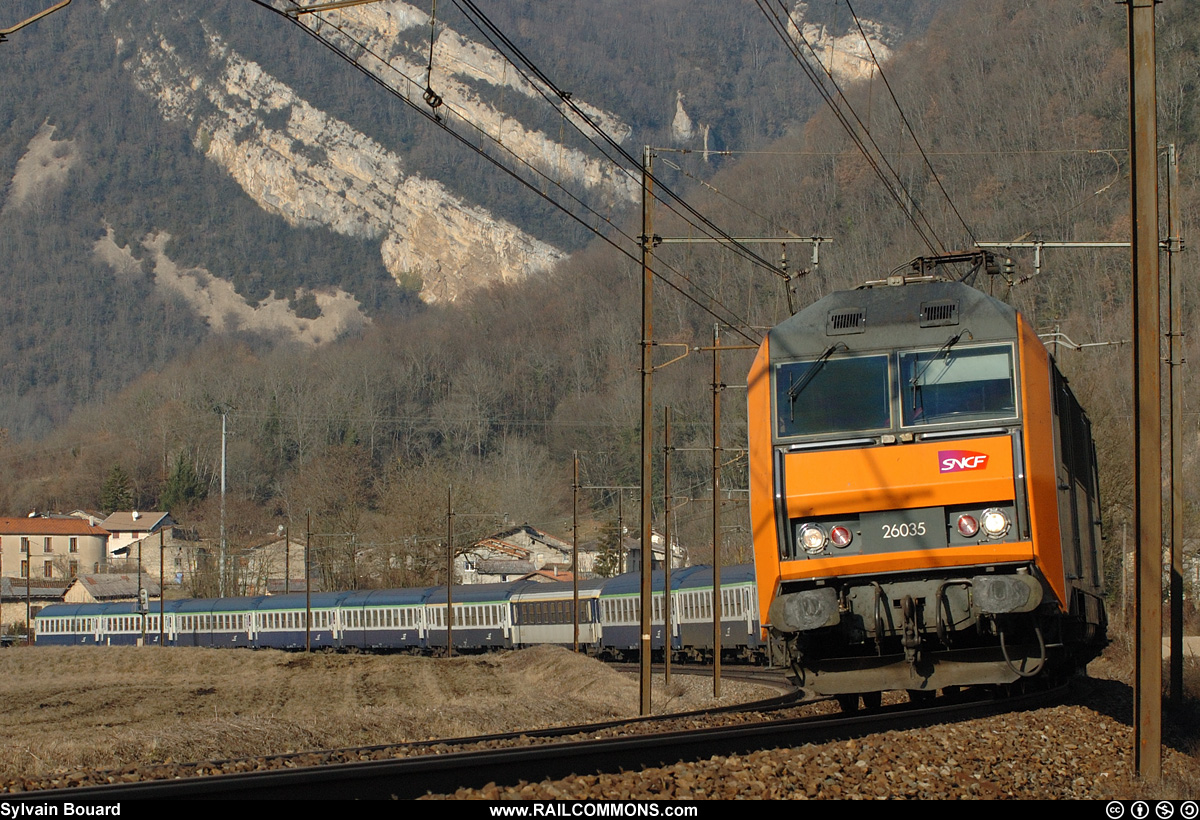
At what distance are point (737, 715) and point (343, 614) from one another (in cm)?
4655

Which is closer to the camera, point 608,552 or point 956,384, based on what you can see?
point 956,384

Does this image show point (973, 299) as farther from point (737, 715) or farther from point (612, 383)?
point (612, 383)

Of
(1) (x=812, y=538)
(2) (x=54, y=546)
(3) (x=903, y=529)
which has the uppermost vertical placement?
(3) (x=903, y=529)

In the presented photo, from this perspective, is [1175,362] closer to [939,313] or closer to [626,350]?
[939,313]

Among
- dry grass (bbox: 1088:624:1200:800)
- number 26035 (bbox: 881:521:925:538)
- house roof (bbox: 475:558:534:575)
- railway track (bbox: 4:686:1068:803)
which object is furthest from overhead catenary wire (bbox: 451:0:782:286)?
house roof (bbox: 475:558:534:575)

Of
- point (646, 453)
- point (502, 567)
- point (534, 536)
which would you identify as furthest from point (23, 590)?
point (646, 453)

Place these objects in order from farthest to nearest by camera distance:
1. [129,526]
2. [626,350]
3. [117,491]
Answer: [117,491] → [129,526] → [626,350]

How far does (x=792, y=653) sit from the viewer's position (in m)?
13.7

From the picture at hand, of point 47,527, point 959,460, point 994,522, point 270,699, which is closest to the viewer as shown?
point 994,522

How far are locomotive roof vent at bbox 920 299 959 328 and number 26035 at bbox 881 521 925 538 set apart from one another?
2.14 m

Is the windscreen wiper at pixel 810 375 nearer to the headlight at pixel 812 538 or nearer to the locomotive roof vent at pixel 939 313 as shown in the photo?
the locomotive roof vent at pixel 939 313

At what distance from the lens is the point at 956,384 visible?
13211mm

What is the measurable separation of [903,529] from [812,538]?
917mm

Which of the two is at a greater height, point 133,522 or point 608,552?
point 608,552
